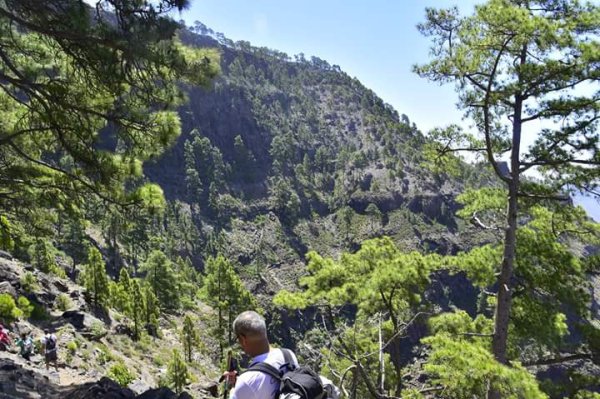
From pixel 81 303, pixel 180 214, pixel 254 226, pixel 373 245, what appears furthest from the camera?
pixel 254 226

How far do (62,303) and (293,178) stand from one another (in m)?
121

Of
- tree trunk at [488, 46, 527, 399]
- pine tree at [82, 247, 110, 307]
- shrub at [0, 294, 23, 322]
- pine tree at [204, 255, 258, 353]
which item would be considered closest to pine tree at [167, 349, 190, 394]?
shrub at [0, 294, 23, 322]

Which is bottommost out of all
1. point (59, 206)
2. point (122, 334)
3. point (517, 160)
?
point (122, 334)

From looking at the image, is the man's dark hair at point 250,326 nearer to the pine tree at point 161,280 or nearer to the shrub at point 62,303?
the shrub at point 62,303

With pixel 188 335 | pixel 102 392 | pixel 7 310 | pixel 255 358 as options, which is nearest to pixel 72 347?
pixel 7 310

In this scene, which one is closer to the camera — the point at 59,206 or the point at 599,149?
the point at 599,149

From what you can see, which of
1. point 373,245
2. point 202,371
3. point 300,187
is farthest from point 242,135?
point 373,245

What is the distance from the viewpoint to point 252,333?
2.65m

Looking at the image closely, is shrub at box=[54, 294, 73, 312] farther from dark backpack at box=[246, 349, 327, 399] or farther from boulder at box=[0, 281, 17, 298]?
dark backpack at box=[246, 349, 327, 399]

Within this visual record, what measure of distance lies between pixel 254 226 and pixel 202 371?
9105 centimetres

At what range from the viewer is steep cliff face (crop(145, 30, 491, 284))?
120625 millimetres

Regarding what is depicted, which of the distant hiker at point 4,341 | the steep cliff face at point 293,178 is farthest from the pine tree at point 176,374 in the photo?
the steep cliff face at point 293,178

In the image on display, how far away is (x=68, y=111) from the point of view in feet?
22.8

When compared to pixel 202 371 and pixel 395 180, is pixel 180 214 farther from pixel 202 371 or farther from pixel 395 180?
pixel 202 371
